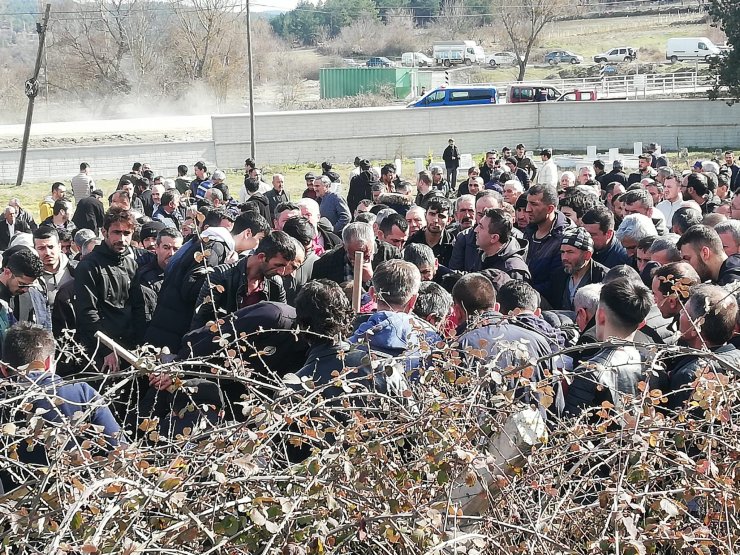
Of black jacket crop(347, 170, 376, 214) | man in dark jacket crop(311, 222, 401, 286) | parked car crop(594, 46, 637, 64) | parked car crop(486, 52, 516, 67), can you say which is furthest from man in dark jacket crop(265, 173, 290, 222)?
parked car crop(486, 52, 516, 67)

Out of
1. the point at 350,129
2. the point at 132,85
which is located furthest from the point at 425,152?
the point at 132,85

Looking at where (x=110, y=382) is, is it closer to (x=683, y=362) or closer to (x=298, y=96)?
(x=683, y=362)

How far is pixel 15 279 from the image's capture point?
19.8 feet

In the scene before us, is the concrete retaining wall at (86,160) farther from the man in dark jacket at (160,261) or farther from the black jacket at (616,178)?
the man in dark jacket at (160,261)

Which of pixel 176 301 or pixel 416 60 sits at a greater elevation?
pixel 416 60

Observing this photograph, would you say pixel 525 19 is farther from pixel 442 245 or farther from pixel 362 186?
pixel 442 245

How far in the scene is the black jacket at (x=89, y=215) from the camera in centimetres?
1284

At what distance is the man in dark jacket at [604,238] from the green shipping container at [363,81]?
47.1 m

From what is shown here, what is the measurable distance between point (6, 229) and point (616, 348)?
33.4 feet

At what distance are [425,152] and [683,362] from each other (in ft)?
92.9

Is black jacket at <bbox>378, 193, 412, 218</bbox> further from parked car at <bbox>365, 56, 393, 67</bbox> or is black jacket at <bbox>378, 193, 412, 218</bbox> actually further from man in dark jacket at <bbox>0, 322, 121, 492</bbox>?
parked car at <bbox>365, 56, 393, 67</bbox>

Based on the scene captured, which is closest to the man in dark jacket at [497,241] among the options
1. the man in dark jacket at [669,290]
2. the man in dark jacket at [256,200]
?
the man in dark jacket at [669,290]

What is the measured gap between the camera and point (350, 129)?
31312mm

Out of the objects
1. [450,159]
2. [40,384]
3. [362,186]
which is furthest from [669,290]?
[450,159]
